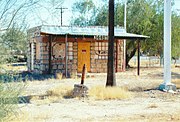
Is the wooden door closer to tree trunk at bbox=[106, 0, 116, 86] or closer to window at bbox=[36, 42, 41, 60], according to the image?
window at bbox=[36, 42, 41, 60]

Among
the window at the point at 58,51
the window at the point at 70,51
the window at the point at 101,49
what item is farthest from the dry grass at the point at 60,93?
the window at the point at 101,49

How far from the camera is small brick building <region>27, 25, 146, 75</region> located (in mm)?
28734

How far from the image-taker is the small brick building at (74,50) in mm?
28734

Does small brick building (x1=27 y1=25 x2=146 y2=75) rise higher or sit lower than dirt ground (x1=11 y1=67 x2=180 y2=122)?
higher

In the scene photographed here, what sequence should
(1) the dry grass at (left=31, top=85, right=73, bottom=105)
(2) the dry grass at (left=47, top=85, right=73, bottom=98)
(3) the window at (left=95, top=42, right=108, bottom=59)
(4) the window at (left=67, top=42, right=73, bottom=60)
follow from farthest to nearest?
(3) the window at (left=95, top=42, right=108, bottom=59), (4) the window at (left=67, top=42, right=73, bottom=60), (2) the dry grass at (left=47, top=85, right=73, bottom=98), (1) the dry grass at (left=31, top=85, right=73, bottom=105)

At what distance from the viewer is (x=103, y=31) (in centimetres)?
3084

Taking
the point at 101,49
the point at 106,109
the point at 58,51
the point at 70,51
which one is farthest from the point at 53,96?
the point at 101,49

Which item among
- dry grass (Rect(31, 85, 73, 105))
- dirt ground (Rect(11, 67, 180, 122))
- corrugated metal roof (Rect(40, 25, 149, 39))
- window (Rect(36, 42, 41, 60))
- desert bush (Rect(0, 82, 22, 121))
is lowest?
dirt ground (Rect(11, 67, 180, 122))

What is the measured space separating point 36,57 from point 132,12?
11721 mm

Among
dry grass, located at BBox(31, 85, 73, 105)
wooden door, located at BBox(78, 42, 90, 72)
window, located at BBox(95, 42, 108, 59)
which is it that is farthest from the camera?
window, located at BBox(95, 42, 108, 59)

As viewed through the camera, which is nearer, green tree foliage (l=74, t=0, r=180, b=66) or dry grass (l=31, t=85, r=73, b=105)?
dry grass (l=31, t=85, r=73, b=105)

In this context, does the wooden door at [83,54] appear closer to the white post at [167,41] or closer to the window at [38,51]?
the window at [38,51]

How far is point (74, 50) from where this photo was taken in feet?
98.6

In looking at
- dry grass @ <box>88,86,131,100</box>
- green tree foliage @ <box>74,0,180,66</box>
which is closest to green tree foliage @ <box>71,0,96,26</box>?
green tree foliage @ <box>74,0,180,66</box>
